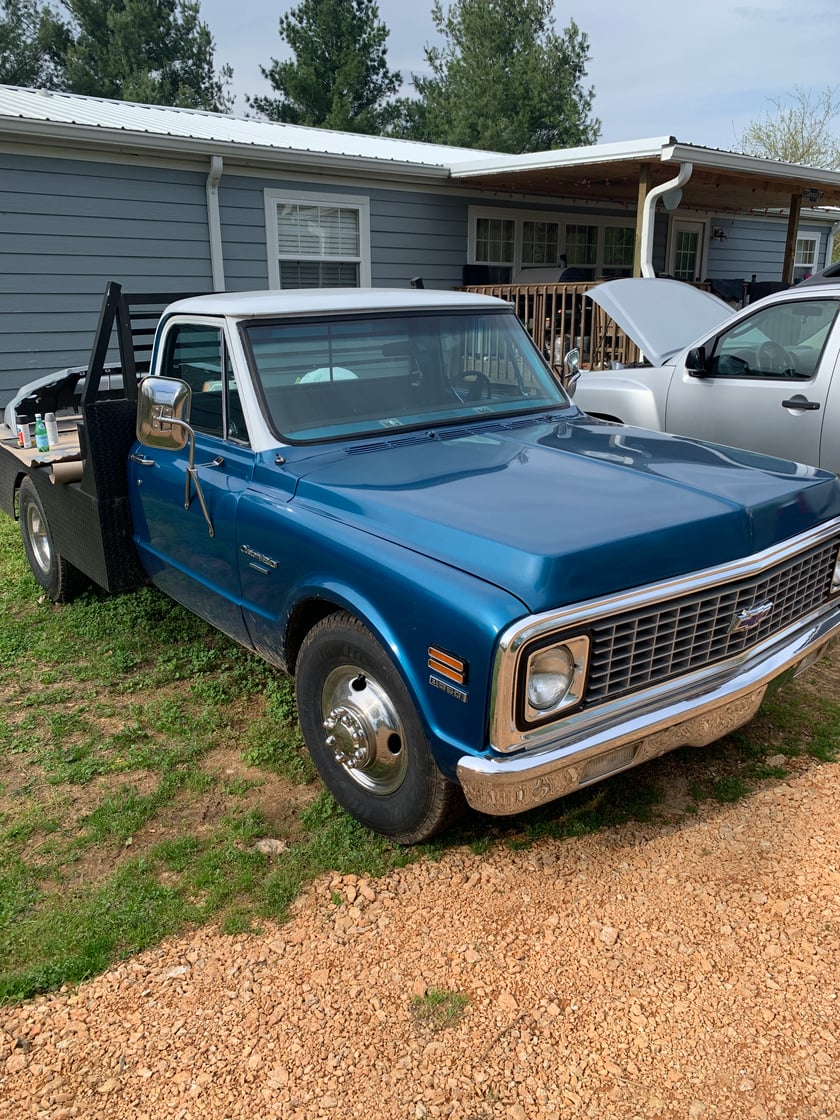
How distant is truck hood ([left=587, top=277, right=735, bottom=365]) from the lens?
20.5ft

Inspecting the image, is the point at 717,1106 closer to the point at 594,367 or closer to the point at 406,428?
the point at 406,428

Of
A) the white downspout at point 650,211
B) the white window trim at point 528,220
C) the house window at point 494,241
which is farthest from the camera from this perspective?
the house window at point 494,241

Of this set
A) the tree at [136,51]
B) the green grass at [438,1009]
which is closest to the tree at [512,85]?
the tree at [136,51]

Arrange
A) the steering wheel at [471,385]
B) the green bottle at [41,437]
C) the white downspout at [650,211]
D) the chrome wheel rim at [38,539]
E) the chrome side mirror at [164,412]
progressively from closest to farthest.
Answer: the chrome side mirror at [164,412] → the steering wheel at [471,385] → the green bottle at [41,437] → the chrome wheel rim at [38,539] → the white downspout at [650,211]

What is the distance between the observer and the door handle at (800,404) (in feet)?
16.9

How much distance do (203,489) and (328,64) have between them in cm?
3206

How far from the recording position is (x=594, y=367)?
9992 mm

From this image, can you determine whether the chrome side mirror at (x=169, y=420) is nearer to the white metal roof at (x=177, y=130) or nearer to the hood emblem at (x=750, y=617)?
the hood emblem at (x=750, y=617)

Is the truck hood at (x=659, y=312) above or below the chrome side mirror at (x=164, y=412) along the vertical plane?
above

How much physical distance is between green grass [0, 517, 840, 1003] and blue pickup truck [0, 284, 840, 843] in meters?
0.35

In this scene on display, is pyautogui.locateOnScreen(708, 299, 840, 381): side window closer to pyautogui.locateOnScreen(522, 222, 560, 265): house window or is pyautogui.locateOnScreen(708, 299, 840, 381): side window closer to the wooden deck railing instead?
the wooden deck railing

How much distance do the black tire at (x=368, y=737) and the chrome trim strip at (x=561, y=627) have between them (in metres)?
0.36

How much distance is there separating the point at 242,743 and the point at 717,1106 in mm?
2363

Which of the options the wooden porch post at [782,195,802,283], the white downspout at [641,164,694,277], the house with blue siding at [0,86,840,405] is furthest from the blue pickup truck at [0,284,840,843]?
the wooden porch post at [782,195,802,283]
